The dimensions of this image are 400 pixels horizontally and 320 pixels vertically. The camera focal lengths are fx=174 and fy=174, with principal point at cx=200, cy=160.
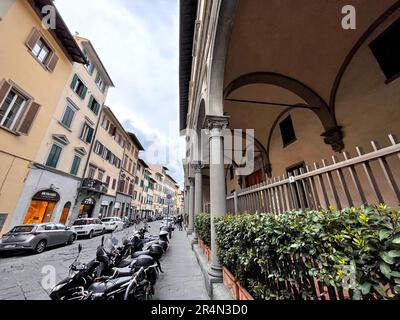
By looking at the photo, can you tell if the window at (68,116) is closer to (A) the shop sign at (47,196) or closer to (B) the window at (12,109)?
(B) the window at (12,109)

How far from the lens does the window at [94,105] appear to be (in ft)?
57.9

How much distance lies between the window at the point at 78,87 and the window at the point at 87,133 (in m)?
2.67

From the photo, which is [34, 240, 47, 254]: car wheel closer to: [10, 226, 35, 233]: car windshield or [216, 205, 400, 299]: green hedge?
[10, 226, 35, 233]: car windshield

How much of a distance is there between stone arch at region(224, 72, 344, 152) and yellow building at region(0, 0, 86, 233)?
12.3 meters

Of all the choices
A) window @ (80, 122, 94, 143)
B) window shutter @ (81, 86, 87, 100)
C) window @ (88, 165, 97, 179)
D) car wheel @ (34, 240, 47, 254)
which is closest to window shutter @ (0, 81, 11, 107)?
window @ (80, 122, 94, 143)

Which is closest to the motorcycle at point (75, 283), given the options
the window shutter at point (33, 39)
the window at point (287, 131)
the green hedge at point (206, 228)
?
the green hedge at point (206, 228)

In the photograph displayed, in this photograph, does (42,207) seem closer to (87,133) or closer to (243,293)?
(87,133)

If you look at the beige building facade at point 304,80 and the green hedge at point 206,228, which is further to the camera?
the green hedge at point 206,228

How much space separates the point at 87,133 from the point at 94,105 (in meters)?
3.35

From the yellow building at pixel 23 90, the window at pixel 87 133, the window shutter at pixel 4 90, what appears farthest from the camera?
the window at pixel 87 133

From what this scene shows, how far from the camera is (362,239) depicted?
42.8 inches

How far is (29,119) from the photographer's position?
10.8m
